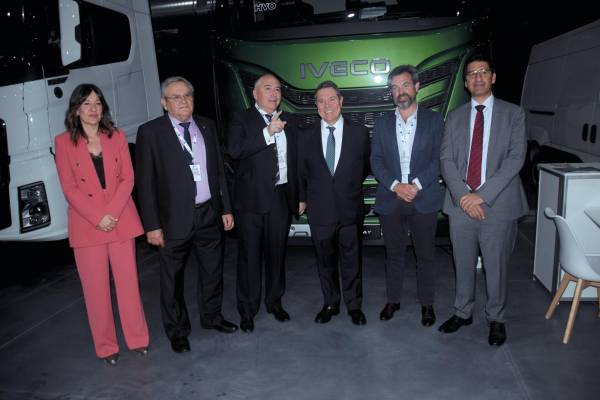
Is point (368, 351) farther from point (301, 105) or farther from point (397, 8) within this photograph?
point (397, 8)

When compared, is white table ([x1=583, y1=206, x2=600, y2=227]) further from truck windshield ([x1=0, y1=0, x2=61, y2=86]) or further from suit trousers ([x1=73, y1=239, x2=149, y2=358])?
truck windshield ([x1=0, y1=0, x2=61, y2=86])

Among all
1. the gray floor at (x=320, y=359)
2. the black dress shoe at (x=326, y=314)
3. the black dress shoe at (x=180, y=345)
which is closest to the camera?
the gray floor at (x=320, y=359)

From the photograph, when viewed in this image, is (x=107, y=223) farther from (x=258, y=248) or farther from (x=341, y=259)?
(x=341, y=259)

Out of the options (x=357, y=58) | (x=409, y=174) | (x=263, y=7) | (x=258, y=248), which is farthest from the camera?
(x=263, y=7)

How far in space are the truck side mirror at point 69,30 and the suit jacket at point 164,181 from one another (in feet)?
4.06

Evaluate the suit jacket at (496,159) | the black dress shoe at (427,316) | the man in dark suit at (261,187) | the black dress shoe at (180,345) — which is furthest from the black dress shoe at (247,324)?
the suit jacket at (496,159)

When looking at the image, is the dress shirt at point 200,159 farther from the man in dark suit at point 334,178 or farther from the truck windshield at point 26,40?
the truck windshield at point 26,40

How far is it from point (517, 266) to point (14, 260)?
200 inches

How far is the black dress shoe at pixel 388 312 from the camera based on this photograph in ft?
12.1

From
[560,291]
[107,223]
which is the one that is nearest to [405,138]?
[560,291]

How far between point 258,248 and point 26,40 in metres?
2.34

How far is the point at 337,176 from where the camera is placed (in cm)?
345

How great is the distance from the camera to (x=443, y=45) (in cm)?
408

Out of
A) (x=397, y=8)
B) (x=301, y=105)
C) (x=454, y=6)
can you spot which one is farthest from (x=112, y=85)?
(x=454, y=6)
